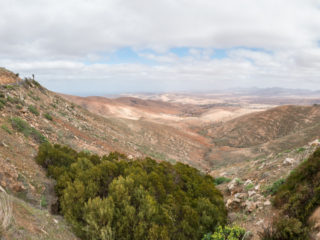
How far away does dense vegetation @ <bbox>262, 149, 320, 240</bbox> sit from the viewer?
434 centimetres

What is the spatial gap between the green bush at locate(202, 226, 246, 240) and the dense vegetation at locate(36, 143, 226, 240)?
34 centimetres

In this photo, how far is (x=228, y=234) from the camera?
5.52 meters

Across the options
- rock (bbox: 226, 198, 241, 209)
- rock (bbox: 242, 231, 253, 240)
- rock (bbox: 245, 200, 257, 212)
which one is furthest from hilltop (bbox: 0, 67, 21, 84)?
rock (bbox: 242, 231, 253, 240)

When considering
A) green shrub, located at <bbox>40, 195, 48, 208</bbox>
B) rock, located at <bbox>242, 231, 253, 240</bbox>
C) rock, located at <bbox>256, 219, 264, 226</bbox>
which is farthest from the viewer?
green shrub, located at <bbox>40, 195, 48, 208</bbox>

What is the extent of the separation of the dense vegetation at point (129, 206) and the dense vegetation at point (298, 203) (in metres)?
1.84

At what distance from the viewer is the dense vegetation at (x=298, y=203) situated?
4336 millimetres

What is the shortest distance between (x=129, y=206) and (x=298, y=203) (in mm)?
4722

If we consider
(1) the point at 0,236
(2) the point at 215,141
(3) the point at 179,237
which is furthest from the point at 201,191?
(2) the point at 215,141

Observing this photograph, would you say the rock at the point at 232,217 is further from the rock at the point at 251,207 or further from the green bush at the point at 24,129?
the green bush at the point at 24,129

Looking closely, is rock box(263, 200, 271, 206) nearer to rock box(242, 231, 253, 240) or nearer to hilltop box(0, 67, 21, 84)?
rock box(242, 231, 253, 240)

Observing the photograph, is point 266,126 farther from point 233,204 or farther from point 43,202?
point 43,202

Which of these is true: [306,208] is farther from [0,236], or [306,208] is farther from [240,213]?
[0,236]

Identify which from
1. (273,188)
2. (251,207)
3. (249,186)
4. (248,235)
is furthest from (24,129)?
(273,188)

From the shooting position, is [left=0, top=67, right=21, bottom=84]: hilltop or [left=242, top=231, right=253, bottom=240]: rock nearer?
[left=242, top=231, right=253, bottom=240]: rock
